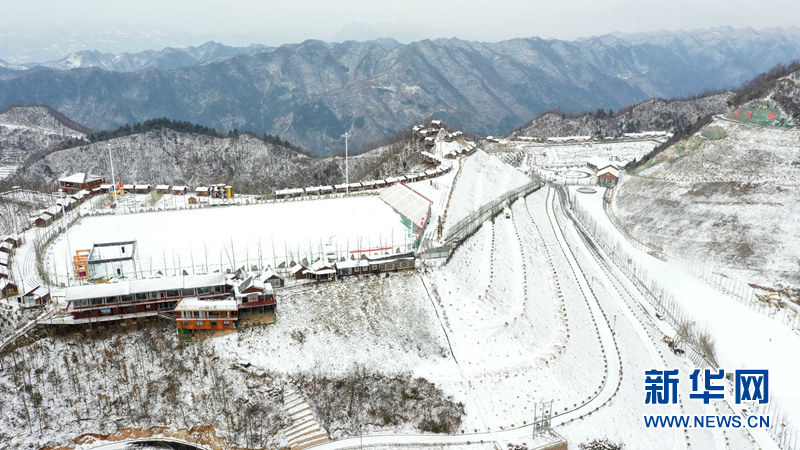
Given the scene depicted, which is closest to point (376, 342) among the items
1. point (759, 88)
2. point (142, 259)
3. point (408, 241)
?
point (408, 241)

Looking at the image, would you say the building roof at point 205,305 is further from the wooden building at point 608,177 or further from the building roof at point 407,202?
the wooden building at point 608,177

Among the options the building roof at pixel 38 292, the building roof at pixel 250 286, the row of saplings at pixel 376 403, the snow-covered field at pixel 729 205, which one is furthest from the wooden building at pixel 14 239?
the snow-covered field at pixel 729 205

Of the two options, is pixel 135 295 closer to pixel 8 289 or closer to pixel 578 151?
pixel 8 289

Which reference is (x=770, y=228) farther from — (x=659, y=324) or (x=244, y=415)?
(x=244, y=415)

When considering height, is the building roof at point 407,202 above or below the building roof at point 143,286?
above

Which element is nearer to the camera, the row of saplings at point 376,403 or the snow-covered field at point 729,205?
the row of saplings at point 376,403

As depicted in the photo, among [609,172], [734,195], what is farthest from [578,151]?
[734,195]
